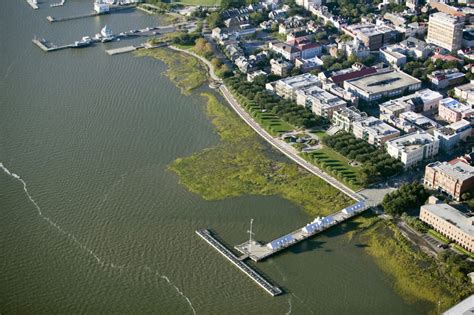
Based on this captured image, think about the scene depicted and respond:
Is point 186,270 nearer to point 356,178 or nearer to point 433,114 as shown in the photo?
point 356,178

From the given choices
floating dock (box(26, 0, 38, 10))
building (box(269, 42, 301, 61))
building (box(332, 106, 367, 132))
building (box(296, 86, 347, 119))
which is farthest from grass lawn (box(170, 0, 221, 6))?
building (box(332, 106, 367, 132))

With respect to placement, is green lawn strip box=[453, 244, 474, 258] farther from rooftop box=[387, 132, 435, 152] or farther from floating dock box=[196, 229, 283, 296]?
floating dock box=[196, 229, 283, 296]

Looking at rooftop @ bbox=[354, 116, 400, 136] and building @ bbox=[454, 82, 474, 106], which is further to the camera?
building @ bbox=[454, 82, 474, 106]

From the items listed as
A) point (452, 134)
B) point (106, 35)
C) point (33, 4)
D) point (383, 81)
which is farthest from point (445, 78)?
point (33, 4)

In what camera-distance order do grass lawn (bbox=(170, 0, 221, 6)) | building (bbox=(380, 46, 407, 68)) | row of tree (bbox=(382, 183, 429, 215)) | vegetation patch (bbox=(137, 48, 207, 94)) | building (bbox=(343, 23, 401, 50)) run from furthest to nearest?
grass lawn (bbox=(170, 0, 221, 6)) < building (bbox=(343, 23, 401, 50)) < building (bbox=(380, 46, 407, 68)) < vegetation patch (bbox=(137, 48, 207, 94)) < row of tree (bbox=(382, 183, 429, 215))

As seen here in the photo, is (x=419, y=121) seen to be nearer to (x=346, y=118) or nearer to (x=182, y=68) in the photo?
(x=346, y=118)

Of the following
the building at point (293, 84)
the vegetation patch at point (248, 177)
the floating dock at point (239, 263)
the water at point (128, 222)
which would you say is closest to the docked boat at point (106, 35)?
the water at point (128, 222)

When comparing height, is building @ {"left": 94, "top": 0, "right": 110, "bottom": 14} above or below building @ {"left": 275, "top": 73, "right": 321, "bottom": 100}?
above
